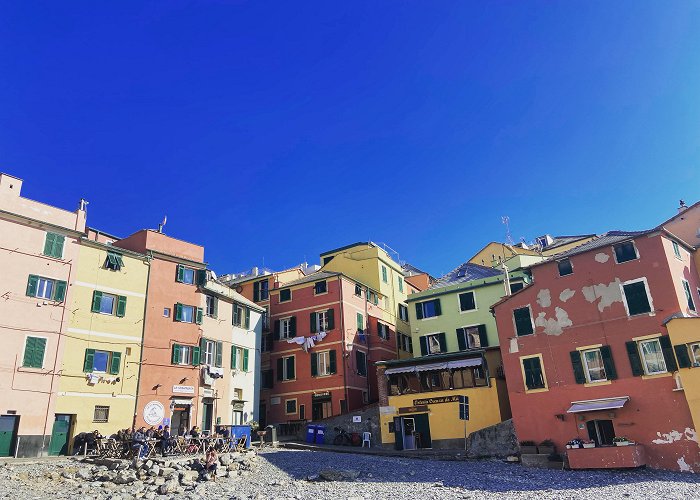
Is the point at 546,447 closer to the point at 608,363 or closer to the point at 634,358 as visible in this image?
the point at 608,363

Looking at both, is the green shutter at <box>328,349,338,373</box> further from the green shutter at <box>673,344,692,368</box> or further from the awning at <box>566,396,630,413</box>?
the green shutter at <box>673,344,692,368</box>

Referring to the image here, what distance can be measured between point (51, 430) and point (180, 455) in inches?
293

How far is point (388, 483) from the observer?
24.2 m

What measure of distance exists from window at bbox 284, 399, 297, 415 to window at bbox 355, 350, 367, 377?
5.72m

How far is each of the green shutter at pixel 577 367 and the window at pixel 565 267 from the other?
4544 mm

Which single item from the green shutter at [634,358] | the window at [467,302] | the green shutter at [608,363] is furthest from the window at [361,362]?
the green shutter at [634,358]

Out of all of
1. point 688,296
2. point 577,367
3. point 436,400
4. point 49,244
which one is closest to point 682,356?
point 688,296

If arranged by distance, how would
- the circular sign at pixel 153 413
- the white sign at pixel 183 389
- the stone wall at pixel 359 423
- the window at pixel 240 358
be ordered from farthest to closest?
the window at pixel 240 358, the stone wall at pixel 359 423, the white sign at pixel 183 389, the circular sign at pixel 153 413

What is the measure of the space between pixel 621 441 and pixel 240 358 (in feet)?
85.5

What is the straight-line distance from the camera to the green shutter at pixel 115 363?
32.6 meters

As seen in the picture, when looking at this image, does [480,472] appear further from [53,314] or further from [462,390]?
[53,314]

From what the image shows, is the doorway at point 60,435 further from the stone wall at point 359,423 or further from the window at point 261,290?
the window at point 261,290

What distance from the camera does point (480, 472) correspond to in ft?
89.0

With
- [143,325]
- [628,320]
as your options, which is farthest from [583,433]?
[143,325]
